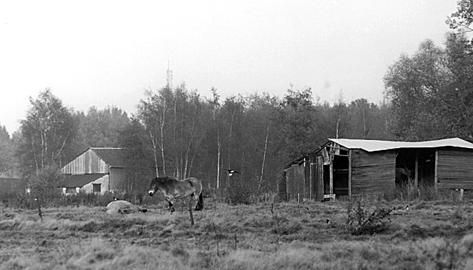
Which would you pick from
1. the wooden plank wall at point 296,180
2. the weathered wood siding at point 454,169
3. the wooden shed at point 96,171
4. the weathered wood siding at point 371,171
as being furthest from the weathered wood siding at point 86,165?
the weathered wood siding at point 454,169

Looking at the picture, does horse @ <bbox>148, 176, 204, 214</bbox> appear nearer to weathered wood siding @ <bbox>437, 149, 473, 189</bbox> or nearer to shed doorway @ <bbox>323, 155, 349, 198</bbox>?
shed doorway @ <bbox>323, 155, 349, 198</bbox>

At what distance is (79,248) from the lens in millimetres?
13594

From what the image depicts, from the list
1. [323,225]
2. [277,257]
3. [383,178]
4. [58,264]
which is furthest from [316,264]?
[383,178]

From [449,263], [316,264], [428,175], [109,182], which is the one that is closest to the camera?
[449,263]

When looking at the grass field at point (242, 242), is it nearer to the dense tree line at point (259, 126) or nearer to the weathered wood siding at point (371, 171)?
the weathered wood siding at point (371, 171)

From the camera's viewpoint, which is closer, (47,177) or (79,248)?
(79,248)

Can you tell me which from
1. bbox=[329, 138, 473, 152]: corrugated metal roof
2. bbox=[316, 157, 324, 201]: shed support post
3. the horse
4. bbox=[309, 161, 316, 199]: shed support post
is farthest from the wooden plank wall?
the horse

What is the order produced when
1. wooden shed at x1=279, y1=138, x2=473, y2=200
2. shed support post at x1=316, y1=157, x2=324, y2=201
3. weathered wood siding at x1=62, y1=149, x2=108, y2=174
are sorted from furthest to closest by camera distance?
weathered wood siding at x1=62, y1=149, x2=108, y2=174 < shed support post at x1=316, y1=157, x2=324, y2=201 < wooden shed at x1=279, y1=138, x2=473, y2=200

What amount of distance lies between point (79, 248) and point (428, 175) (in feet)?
89.4

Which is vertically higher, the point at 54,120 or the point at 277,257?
the point at 54,120

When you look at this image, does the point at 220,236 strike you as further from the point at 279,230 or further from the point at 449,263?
the point at 449,263

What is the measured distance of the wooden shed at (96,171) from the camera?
218 feet

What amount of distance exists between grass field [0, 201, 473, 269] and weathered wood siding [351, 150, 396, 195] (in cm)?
1004

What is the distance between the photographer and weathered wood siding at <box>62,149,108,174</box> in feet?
225
